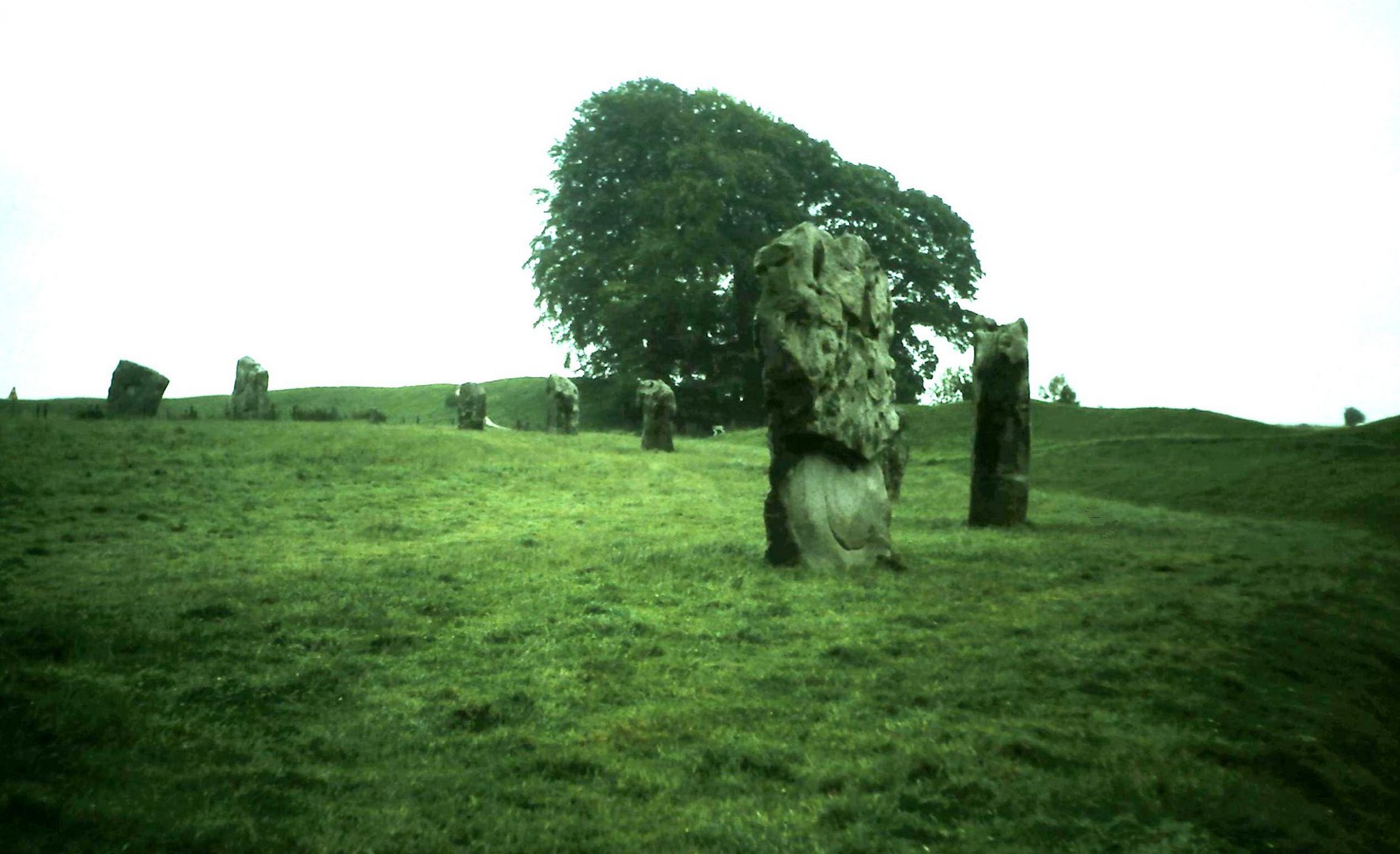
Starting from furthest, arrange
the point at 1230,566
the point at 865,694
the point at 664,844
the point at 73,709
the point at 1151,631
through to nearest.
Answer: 1. the point at 1230,566
2. the point at 1151,631
3. the point at 865,694
4. the point at 73,709
5. the point at 664,844

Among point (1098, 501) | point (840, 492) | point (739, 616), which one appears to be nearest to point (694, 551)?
point (840, 492)

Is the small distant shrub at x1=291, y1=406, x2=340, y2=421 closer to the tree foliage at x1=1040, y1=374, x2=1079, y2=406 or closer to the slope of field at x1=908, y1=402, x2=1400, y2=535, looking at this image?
the slope of field at x1=908, y1=402, x2=1400, y2=535

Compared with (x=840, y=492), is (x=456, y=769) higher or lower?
lower

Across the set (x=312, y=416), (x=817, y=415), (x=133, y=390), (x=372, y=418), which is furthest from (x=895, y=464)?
(x=133, y=390)

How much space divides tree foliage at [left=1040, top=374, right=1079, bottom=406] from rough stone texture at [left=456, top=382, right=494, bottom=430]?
24.2 metres

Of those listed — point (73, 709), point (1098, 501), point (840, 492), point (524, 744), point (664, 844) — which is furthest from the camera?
point (1098, 501)

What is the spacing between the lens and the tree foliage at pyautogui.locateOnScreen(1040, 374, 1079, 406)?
49.8 m

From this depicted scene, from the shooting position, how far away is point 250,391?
35.8m

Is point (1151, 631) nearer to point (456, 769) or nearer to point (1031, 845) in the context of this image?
point (1031, 845)

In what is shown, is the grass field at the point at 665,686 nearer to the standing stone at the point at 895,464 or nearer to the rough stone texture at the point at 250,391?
the standing stone at the point at 895,464

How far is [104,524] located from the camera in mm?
16078

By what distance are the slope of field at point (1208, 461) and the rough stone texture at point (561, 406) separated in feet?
38.9

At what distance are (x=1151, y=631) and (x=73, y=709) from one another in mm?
8766

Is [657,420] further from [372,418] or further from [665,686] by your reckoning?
[665,686]
